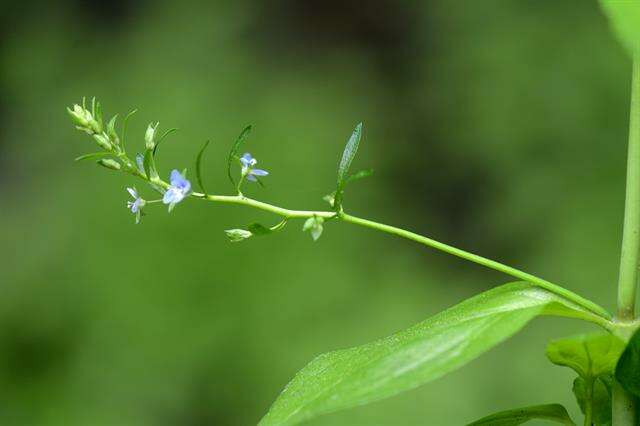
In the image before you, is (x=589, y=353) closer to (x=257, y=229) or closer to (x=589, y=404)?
(x=589, y=404)

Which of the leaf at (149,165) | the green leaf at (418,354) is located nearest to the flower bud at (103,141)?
the leaf at (149,165)

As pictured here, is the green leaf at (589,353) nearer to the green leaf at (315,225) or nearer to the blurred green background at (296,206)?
the green leaf at (315,225)

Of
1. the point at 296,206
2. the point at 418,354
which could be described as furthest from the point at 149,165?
the point at 296,206

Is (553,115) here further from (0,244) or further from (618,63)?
(0,244)

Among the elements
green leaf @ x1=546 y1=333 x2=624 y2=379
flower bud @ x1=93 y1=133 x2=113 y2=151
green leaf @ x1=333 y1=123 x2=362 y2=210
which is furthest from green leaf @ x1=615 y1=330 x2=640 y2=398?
flower bud @ x1=93 y1=133 x2=113 y2=151

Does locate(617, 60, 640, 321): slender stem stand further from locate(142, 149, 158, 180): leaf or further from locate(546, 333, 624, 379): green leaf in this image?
locate(142, 149, 158, 180): leaf

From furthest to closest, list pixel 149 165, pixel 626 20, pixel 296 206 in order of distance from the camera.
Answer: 1. pixel 296 206
2. pixel 149 165
3. pixel 626 20
